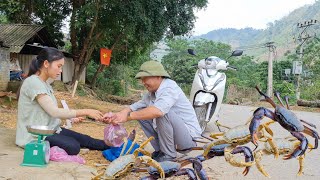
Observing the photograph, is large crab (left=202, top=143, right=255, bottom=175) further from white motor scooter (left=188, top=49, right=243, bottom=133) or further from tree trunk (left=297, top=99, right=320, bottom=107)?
tree trunk (left=297, top=99, right=320, bottom=107)

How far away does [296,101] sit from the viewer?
60.6 feet

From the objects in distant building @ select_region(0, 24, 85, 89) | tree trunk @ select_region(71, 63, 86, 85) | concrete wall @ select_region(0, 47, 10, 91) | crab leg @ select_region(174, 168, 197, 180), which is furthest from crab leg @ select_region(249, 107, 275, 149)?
tree trunk @ select_region(71, 63, 86, 85)

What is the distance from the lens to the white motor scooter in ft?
20.7

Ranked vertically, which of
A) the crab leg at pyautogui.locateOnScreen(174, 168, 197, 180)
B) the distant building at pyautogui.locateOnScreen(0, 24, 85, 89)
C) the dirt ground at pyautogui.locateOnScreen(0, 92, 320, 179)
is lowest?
the dirt ground at pyautogui.locateOnScreen(0, 92, 320, 179)

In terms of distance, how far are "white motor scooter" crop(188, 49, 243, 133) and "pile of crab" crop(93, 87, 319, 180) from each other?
4248 millimetres

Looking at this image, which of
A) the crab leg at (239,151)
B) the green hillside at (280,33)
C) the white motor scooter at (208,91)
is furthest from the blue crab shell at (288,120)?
the green hillside at (280,33)

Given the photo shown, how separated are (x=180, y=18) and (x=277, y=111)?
1408cm

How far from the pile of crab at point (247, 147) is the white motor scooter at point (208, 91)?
13.9 ft

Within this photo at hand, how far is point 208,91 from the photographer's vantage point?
6.44m

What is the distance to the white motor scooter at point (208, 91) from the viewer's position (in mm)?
6299

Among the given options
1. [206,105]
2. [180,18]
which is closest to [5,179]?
[206,105]

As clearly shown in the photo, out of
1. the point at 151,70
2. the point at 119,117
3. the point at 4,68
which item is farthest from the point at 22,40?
the point at 151,70

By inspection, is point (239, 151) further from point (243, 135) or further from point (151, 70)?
point (151, 70)

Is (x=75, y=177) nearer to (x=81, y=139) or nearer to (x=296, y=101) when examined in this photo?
(x=81, y=139)
